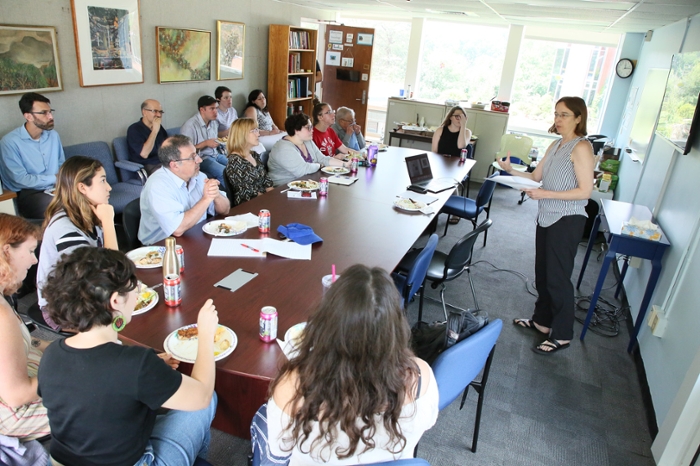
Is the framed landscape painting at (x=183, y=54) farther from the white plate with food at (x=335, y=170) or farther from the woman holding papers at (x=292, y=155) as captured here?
the white plate with food at (x=335, y=170)

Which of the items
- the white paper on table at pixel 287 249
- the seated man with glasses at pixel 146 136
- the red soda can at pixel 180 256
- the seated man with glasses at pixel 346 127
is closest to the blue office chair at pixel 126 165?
the seated man with glasses at pixel 146 136

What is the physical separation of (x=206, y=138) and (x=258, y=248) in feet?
11.6

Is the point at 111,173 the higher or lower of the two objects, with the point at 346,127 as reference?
lower

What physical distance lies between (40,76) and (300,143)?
90.1 inches

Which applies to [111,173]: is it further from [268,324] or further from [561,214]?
[561,214]

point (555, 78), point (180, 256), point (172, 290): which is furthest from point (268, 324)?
point (555, 78)

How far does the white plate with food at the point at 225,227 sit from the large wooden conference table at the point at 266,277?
0.15ft

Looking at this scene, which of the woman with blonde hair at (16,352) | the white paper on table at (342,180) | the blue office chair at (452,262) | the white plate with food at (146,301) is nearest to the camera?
the woman with blonde hair at (16,352)

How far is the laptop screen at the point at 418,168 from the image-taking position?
408 centimetres

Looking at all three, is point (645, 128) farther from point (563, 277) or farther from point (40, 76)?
point (40, 76)

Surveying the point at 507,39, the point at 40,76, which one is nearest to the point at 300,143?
the point at 40,76

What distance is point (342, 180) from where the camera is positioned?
4016 millimetres

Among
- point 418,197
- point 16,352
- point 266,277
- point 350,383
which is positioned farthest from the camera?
point 418,197

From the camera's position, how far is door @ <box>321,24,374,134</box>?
8500 millimetres
